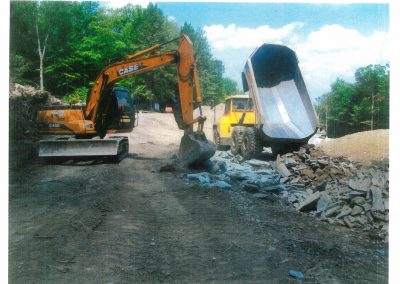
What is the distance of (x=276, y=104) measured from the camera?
933 centimetres

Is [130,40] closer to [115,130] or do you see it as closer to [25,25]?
[115,130]

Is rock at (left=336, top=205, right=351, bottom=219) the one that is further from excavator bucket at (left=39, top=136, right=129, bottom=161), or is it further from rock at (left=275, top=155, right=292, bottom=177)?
excavator bucket at (left=39, top=136, right=129, bottom=161)

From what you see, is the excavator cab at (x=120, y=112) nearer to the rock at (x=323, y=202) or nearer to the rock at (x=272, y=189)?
the rock at (x=272, y=189)

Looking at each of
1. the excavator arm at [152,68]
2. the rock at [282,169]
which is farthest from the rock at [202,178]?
the rock at [282,169]

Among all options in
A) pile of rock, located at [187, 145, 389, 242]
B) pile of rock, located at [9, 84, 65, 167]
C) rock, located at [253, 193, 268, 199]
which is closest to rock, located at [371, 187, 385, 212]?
pile of rock, located at [187, 145, 389, 242]

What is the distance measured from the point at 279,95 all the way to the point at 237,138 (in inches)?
63.8

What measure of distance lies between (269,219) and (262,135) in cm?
400

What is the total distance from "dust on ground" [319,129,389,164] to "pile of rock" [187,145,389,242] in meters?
0.45

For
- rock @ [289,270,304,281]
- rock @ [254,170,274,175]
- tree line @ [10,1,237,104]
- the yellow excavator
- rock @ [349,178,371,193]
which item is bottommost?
rock @ [289,270,304,281]

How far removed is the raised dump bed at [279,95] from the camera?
857 cm

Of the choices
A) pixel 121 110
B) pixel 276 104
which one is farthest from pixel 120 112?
pixel 276 104

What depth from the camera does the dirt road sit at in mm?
3409

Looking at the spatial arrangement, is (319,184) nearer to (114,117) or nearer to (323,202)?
(323,202)

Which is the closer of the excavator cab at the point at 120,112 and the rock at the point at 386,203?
the rock at the point at 386,203
